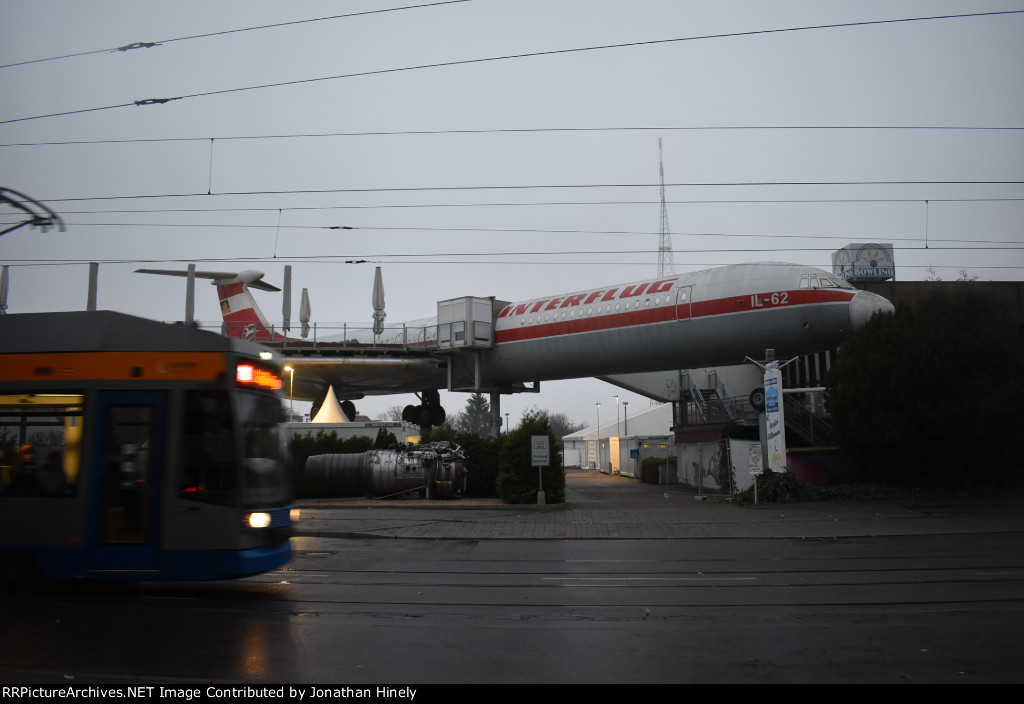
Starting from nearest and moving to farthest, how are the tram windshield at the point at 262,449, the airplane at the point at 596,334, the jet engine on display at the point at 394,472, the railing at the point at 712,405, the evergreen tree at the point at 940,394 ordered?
the tram windshield at the point at 262,449
the evergreen tree at the point at 940,394
the airplane at the point at 596,334
the jet engine on display at the point at 394,472
the railing at the point at 712,405

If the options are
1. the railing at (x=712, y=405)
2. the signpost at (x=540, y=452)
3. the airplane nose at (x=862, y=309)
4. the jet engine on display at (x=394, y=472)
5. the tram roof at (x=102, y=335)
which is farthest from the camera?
the railing at (x=712, y=405)

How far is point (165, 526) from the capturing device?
347 inches

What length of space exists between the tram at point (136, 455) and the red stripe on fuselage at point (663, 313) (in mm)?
18517

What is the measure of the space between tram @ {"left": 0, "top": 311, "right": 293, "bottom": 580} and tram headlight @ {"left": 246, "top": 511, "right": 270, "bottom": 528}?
0.04 feet

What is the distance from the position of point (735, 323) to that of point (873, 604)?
17.1 metres

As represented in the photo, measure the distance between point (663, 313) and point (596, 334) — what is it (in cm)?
304

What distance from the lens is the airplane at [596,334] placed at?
2425cm

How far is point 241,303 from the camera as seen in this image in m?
42.1

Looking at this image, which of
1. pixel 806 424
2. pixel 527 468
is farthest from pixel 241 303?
pixel 806 424

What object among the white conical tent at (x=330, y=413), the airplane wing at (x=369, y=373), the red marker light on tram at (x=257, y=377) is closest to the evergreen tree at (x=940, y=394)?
the airplane wing at (x=369, y=373)

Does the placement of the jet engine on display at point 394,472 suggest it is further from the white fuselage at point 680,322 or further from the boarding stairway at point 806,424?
the boarding stairway at point 806,424

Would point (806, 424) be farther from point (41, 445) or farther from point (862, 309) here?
point (41, 445)

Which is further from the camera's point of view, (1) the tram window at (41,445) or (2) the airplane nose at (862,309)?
(2) the airplane nose at (862,309)

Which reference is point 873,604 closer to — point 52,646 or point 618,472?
point 52,646
